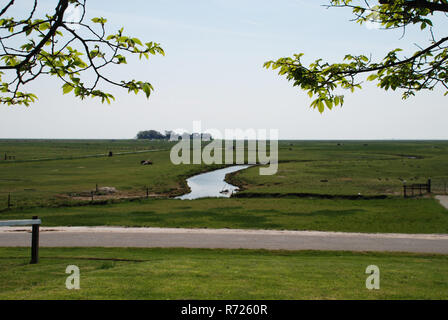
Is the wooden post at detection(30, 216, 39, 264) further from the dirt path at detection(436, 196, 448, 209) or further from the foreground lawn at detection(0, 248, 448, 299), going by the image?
the dirt path at detection(436, 196, 448, 209)

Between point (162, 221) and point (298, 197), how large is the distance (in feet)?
60.1

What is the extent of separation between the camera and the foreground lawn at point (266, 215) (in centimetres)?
2559

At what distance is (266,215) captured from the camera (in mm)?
→ 30031

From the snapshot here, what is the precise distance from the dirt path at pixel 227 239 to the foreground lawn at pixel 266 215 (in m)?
2.19

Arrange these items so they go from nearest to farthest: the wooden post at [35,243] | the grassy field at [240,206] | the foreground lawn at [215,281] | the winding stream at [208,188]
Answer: the foreground lawn at [215,281] → the wooden post at [35,243] → the grassy field at [240,206] → the winding stream at [208,188]

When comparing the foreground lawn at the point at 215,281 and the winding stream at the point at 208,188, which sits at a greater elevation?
the foreground lawn at the point at 215,281

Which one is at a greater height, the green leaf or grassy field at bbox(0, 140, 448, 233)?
the green leaf

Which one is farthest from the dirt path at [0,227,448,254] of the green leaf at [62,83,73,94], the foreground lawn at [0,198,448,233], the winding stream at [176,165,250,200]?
the winding stream at [176,165,250,200]

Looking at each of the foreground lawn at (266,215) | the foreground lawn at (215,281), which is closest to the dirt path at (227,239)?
the foreground lawn at (266,215)

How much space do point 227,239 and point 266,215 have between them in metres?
9.92

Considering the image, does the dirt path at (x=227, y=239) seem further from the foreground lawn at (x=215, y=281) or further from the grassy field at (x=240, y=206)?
the foreground lawn at (x=215, y=281)

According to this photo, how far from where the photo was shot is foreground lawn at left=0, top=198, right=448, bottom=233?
25594 mm

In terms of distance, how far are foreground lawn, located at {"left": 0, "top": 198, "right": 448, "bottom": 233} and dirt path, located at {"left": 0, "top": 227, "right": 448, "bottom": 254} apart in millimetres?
2189
